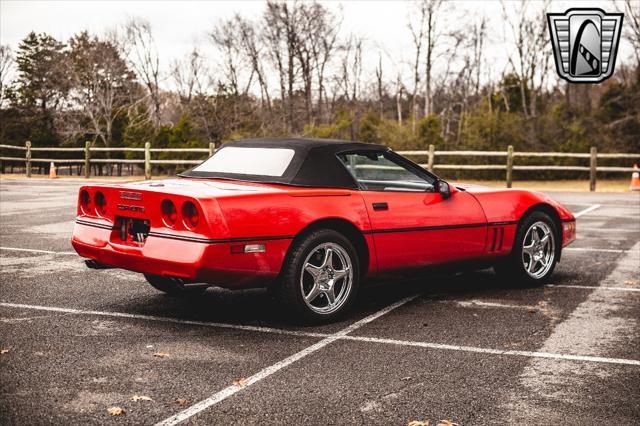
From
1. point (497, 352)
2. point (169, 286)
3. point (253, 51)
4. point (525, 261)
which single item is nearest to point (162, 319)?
point (169, 286)

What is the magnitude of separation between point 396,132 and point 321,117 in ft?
44.5

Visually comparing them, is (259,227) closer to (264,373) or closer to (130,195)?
(130,195)

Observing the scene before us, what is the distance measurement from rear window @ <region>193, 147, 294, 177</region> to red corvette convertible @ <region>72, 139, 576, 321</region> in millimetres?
11

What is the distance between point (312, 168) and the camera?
5.66m

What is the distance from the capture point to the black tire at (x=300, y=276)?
5.18 m

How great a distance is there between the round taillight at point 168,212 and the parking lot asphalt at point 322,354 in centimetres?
74

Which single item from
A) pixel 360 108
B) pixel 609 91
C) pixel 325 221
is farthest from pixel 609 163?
pixel 325 221

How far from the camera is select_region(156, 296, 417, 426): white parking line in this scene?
350 cm

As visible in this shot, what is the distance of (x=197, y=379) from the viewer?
160 inches

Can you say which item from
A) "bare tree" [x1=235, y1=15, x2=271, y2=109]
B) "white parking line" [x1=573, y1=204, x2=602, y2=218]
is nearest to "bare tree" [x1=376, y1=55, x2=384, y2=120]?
"bare tree" [x1=235, y1=15, x2=271, y2=109]

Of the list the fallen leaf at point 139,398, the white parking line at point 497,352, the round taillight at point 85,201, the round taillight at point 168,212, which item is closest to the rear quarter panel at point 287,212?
the round taillight at point 168,212

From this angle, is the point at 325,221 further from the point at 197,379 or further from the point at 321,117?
the point at 321,117

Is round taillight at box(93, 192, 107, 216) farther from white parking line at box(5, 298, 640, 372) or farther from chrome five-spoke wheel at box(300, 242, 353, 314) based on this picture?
chrome five-spoke wheel at box(300, 242, 353, 314)

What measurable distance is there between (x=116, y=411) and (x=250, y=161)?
2.79 metres
